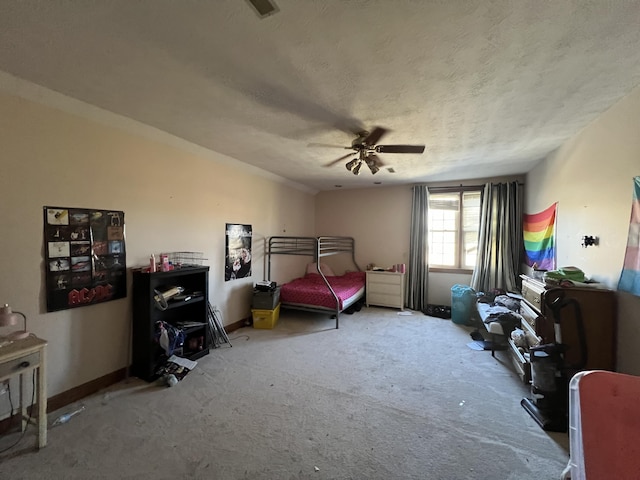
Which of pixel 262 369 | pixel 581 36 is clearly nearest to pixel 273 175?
pixel 262 369

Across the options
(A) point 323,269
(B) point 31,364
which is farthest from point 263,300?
(B) point 31,364

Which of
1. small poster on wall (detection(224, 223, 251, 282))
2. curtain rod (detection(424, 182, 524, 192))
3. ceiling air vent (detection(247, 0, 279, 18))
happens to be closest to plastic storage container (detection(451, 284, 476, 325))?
curtain rod (detection(424, 182, 524, 192))

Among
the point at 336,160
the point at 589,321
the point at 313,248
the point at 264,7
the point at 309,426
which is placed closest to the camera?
the point at 264,7

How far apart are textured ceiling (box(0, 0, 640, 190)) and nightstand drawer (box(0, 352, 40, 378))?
1821 mm

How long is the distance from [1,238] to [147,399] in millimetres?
1601

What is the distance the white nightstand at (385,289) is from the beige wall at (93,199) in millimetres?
2725

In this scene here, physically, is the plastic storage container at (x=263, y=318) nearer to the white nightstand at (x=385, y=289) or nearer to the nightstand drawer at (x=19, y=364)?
the white nightstand at (x=385, y=289)

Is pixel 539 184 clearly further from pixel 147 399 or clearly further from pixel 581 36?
pixel 147 399

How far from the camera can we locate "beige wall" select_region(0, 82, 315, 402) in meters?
1.95

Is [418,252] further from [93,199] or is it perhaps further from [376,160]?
[93,199]

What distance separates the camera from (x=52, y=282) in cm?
211

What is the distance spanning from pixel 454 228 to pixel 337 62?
169 inches

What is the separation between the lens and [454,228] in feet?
16.6

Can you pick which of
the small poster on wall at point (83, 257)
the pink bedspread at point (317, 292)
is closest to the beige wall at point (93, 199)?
the small poster on wall at point (83, 257)
